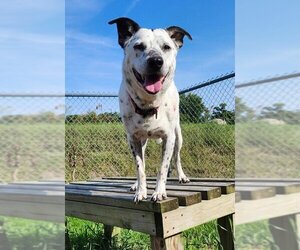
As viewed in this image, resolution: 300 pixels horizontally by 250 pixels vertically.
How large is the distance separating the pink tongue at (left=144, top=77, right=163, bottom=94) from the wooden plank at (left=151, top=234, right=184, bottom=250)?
404 millimetres

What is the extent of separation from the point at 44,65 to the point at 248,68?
0.53 meters

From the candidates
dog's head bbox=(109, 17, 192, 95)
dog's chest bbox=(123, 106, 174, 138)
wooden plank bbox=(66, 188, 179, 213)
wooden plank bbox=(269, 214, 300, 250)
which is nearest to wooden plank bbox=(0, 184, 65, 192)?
wooden plank bbox=(66, 188, 179, 213)

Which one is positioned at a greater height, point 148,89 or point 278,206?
point 148,89

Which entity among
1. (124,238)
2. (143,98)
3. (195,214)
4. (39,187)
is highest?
(143,98)

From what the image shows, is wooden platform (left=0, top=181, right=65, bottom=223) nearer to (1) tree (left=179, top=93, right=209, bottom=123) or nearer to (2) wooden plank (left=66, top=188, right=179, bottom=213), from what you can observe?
(2) wooden plank (left=66, top=188, right=179, bottom=213)

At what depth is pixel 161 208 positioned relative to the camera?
3.48 ft

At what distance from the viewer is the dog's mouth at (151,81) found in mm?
1082

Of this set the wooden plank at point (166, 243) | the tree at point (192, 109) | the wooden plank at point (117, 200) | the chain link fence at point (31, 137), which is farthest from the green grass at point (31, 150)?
the tree at point (192, 109)

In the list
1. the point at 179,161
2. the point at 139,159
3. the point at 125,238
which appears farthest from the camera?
the point at 125,238

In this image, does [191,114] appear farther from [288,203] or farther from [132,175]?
[288,203]

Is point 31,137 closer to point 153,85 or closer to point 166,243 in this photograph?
point 153,85

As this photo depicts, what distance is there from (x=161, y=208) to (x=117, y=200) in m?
0.22

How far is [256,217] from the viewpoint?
0.89 metres

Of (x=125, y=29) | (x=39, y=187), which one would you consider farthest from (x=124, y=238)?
Result: (x=125, y=29)
